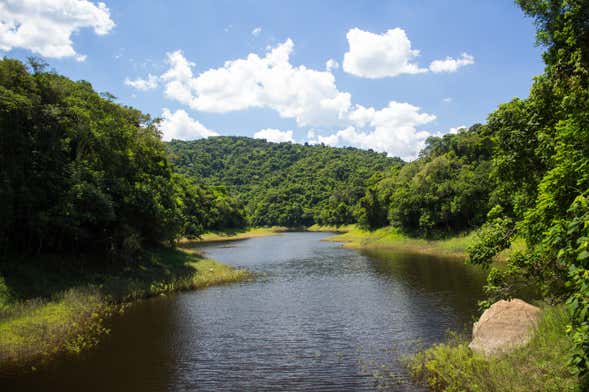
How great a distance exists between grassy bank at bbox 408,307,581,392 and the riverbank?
1818 cm

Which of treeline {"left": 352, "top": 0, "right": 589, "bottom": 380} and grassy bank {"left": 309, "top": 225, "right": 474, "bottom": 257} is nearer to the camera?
treeline {"left": 352, "top": 0, "right": 589, "bottom": 380}

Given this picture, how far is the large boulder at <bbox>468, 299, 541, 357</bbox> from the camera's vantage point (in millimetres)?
17047

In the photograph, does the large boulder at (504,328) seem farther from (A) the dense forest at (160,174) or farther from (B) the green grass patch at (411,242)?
(B) the green grass patch at (411,242)

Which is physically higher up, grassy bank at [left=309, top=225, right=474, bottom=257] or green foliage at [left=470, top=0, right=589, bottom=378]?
green foliage at [left=470, top=0, right=589, bottom=378]

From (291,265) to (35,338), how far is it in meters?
39.8

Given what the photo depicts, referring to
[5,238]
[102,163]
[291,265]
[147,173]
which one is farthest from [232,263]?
[5,238]

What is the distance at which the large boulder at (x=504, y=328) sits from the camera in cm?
1705

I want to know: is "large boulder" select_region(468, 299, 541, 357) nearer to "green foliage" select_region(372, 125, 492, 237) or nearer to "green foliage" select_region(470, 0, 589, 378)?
"green foliage" select_region(470, 0, 589, 378)

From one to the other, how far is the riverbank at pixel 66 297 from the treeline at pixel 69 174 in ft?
8.64

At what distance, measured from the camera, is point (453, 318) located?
27188 millimetres

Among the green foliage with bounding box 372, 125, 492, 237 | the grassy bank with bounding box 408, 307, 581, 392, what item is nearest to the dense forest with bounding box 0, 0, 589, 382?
the grassy bank with bounding box 408, 307, 581, 392

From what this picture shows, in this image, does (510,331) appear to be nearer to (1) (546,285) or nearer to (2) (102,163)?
(1) (546,285)

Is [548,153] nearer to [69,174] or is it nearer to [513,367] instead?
[513,367]

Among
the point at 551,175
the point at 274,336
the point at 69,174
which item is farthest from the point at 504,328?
the point at 69,174
